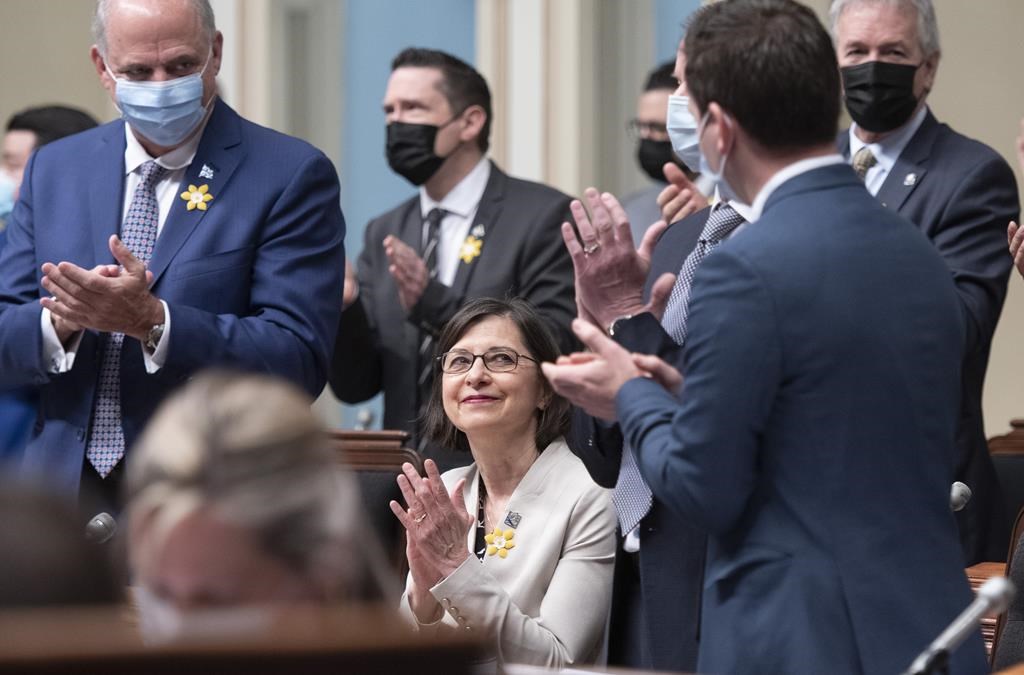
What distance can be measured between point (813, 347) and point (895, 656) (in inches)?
16.8

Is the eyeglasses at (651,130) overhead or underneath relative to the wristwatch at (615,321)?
underneath

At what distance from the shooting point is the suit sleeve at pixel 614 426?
261cm

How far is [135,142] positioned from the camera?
3549mm

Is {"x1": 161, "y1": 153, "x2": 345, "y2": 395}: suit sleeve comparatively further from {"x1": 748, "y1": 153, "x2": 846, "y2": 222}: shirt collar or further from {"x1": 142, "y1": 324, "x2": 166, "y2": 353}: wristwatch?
{"x1": 748, "y1": 153, "x2": 846, "y2": 222}: shirt collar

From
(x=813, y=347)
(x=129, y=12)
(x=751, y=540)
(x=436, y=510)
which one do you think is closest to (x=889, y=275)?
(x=813, y=347)

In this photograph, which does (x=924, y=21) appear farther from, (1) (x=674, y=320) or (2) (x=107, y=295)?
(2) (x=107, y=295)

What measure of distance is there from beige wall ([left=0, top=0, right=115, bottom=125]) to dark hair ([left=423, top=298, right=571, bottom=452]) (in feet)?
12.8

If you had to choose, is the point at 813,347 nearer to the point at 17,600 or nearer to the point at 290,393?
the point at 290,393

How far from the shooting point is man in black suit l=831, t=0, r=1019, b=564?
372 cm

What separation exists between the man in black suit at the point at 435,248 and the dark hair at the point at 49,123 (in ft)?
4.05

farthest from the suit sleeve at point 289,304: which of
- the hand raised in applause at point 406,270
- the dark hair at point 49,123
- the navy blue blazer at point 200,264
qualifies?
the dark hair at point 49,123

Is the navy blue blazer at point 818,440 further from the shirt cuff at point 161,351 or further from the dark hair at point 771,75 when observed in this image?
the shirt cuff at point 161,351

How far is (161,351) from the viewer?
3.22 meters

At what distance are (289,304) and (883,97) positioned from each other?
4.73 feet
